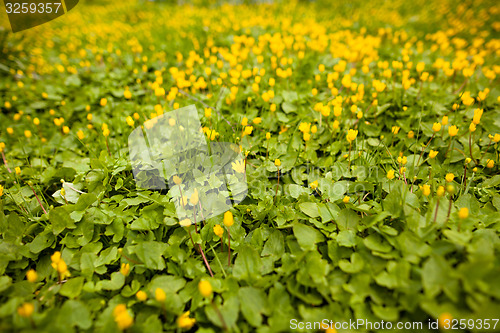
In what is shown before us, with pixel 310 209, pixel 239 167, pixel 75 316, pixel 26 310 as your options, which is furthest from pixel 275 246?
pixel 26 310

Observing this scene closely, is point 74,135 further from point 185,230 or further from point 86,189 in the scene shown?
point 185,230

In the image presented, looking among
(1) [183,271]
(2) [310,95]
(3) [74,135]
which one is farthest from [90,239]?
(2) [310,95]

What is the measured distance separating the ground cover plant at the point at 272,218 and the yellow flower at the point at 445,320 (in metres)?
0.02

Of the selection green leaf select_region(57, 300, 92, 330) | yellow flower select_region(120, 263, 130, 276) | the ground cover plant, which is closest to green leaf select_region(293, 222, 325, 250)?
the ground cover plant

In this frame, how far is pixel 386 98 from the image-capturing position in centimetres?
292

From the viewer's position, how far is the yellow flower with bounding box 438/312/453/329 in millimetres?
1104

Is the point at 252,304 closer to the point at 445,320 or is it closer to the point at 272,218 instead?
the point at 272,218

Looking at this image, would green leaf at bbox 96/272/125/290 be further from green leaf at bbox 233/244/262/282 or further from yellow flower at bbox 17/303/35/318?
green leaf at bbox 233/244/262/282

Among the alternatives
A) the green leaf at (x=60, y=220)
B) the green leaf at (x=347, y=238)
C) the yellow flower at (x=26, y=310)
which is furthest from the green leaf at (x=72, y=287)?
the green leaf at (x=347, y=238)

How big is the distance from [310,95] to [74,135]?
8.68 ft

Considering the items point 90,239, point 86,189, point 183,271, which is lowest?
point 183,271

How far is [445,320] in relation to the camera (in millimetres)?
1145

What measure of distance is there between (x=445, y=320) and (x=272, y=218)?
3.50ft

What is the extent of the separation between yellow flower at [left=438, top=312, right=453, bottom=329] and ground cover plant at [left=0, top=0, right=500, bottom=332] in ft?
0.08
